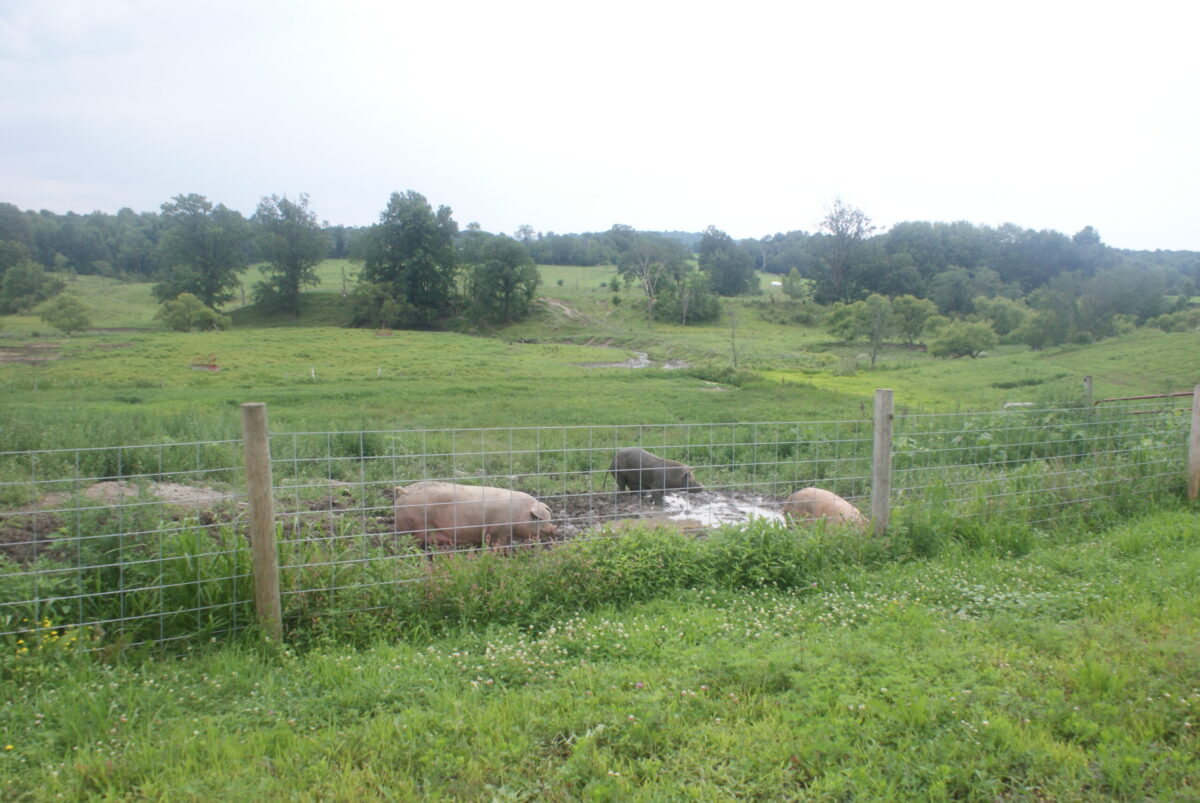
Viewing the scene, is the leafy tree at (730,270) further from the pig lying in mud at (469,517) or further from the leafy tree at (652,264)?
the pig lying in mud at (469,517)

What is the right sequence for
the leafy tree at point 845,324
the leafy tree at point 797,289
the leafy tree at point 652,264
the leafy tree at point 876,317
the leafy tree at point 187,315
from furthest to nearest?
the leafy tree at point 797,289, the leafy tree at point 652,264, the leafy tree at point 187,315, the leafy tree at point 845,324, the leafy tree at point 876,317

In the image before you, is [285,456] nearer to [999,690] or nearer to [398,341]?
[999,690]

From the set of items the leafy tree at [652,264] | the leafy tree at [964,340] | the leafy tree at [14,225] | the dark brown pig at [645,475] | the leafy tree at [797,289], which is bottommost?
the leafy tree at [964,340]

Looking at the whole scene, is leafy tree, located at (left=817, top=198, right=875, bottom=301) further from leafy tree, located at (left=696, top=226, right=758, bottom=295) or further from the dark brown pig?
the dark brown pig

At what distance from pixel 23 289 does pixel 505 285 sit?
37131mm

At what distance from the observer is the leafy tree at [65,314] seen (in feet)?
148

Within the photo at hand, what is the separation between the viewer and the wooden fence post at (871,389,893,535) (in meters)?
5.56

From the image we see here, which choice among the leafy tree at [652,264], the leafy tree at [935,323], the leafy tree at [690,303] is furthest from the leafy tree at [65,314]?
the leafy tree at [935,323]

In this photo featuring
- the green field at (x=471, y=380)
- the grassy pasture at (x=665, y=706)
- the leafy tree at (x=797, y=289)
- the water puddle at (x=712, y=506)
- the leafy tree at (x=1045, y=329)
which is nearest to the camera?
the grassy pasture at (x=665, y=706)

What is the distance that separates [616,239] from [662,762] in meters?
128

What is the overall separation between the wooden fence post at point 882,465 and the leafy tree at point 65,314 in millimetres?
53331

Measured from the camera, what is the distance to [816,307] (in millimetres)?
76125

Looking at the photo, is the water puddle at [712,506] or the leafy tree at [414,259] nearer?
the water puddle at [712,506]

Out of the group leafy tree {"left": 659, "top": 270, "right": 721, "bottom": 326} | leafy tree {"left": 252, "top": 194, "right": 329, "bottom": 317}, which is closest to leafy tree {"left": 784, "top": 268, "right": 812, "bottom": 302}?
leafy tree {"left": 659, "top": 270, "right": 721, "bottom": 326}
